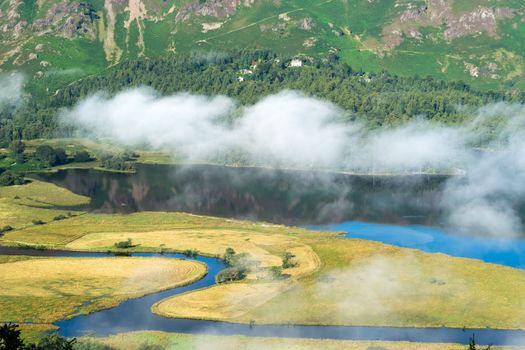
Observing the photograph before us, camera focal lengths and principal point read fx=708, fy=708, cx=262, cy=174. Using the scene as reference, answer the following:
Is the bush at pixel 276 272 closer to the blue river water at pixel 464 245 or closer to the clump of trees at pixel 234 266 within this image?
the clump of trees at pixel 234 266

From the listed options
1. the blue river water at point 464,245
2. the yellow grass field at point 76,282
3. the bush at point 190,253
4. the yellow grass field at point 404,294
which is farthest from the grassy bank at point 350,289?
the blue river water at point 464,245

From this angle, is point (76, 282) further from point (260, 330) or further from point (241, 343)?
point (241, 343)

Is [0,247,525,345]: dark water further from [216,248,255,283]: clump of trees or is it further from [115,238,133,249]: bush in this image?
[115,238,133,249]: bush

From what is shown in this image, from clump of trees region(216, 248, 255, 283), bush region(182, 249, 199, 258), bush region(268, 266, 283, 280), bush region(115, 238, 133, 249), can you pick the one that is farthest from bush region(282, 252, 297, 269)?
bush region(115, 238, 133, 249)

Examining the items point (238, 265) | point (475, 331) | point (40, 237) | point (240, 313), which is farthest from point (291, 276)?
point (40, 237)

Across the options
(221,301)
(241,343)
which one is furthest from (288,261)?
(241,343)
